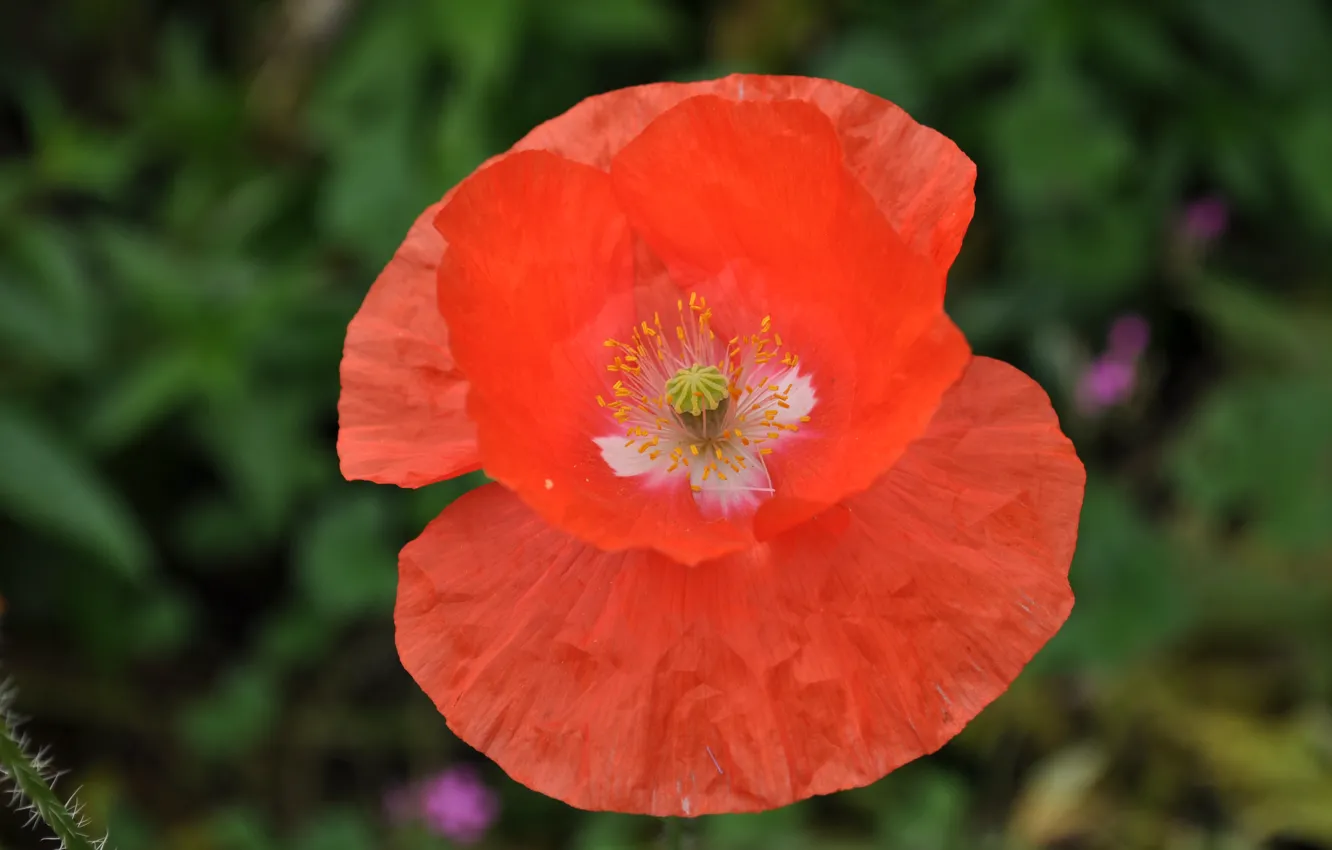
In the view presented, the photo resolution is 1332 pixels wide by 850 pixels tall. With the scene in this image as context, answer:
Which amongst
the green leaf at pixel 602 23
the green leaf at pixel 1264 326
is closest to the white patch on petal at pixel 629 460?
the green leaf at pixel 602 23

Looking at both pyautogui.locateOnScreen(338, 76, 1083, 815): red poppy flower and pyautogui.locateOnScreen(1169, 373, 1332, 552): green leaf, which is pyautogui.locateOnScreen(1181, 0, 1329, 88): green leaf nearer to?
pyautogui.locateOnScreen(1169, 373, 1332, 552): green leaf

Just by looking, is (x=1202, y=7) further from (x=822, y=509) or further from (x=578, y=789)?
(x=578, y=789)

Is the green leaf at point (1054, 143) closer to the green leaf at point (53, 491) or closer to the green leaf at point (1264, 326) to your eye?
the green leaf at point (1264, 326)

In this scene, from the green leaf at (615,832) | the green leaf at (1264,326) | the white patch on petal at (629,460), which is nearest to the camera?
the white patch on petal at (629,460)

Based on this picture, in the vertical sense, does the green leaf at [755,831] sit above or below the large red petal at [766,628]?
below

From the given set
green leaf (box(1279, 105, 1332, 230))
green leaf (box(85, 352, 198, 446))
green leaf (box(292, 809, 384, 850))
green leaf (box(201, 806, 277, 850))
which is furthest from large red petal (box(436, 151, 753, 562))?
green leaf (box(1279, 105, 1332, 230))
